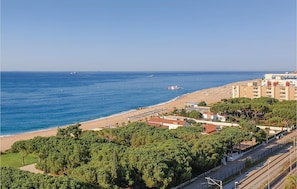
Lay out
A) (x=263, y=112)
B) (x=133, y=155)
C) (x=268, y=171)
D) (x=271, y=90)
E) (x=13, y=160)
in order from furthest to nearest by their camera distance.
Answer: (x=271, y=90)
(x=263, y=112)
(x=13, y=160)
(x=268, y=171)
(x=133, y=155)

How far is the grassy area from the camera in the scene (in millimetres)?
39094

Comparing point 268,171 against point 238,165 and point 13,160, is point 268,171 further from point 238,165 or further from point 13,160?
point 13,160

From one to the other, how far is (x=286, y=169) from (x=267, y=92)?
204 feet

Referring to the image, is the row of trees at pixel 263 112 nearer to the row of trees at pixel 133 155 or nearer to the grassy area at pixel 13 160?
the row of trees at pixel 133 155

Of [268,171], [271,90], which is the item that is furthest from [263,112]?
[268,171]

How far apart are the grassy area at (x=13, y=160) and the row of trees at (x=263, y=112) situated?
40838 mm

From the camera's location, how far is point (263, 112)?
65.2 meters

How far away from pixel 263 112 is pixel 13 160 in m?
48.7

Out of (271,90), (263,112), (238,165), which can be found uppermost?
(271,90)

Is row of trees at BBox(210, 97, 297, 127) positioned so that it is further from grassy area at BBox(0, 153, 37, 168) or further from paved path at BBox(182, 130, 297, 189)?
grassy area at BBox(0, 153, 37, 168)

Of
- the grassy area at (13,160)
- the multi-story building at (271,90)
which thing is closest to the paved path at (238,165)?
the grassy area at (13,160)

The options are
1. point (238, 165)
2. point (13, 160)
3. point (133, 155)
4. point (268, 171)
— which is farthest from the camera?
point (13, 160)

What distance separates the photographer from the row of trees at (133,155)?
1008 inches

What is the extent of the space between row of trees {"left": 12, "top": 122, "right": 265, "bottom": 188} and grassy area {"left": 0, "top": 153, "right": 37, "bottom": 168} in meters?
2.74
